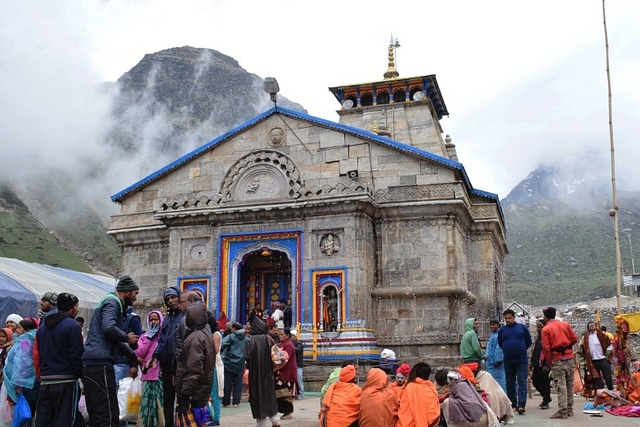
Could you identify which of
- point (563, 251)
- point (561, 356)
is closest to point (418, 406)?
point (561, 356)

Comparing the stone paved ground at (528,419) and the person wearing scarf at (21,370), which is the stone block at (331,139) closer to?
the stone paved ground at (528,419)

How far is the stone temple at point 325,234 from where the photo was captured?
1817 centimetres

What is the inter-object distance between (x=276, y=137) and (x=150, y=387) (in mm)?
12879

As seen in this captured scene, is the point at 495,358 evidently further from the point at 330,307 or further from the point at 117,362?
the point at 330,307

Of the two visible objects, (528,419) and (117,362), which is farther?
(528,419)

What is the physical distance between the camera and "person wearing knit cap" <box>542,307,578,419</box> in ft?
35.0

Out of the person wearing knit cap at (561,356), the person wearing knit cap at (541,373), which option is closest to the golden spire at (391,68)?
the person wearing knit cap at (541,373)

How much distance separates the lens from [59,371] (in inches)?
293

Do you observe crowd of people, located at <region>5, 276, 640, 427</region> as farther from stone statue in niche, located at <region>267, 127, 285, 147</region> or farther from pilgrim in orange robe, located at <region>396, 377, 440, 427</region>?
stone statue in niche, located at <region>267, 127, 285, 147</region>

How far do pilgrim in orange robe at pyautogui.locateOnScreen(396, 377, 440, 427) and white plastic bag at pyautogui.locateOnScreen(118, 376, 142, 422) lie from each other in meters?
3.58

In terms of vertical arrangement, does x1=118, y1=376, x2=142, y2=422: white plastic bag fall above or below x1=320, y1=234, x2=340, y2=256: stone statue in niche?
below

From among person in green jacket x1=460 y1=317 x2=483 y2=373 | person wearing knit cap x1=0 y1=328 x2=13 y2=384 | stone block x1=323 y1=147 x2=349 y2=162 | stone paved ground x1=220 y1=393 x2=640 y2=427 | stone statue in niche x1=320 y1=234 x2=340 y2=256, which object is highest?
stone block x1=323 y1=147 x2=349 y2=162

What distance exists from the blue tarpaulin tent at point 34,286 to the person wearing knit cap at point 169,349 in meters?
15.4

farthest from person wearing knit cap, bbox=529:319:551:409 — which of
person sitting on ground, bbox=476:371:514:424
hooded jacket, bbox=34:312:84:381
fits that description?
hooded jacket, bbox=34:312:84:381
